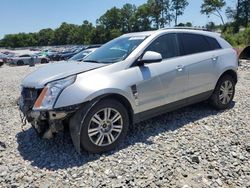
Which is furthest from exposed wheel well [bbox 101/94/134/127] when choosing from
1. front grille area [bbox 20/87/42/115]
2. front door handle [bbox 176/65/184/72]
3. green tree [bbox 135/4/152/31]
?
green tree [bbox 135/4/152/31]

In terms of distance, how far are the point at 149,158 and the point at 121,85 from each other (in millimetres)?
1103

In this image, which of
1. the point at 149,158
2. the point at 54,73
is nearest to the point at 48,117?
the point at 54,73

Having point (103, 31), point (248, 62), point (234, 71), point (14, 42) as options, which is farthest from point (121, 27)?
point (234, 71)

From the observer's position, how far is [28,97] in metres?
4.35

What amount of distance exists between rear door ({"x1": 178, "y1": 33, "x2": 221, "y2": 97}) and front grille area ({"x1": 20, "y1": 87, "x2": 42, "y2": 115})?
2.61 metres

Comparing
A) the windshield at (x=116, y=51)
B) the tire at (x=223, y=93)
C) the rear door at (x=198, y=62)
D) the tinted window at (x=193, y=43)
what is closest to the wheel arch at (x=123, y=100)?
the windshield at (x=116, y=51)

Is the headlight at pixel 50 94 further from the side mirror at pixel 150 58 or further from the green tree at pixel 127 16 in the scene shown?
the green tree at pixel 127 16

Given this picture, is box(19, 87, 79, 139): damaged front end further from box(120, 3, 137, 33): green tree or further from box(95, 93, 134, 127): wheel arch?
box(120, 3, 137, 33): green tree

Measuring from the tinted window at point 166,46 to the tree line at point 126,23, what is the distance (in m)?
57.2

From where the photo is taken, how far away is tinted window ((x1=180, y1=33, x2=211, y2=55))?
548cm

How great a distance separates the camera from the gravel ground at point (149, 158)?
3.64 m

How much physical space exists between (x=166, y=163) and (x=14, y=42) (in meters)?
128

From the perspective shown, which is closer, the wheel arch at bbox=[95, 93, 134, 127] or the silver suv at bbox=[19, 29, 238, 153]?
the silver suv at bbox=[19, 29, 238, 153]

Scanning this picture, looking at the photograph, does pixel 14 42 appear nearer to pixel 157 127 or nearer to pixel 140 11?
pixel 140 11
